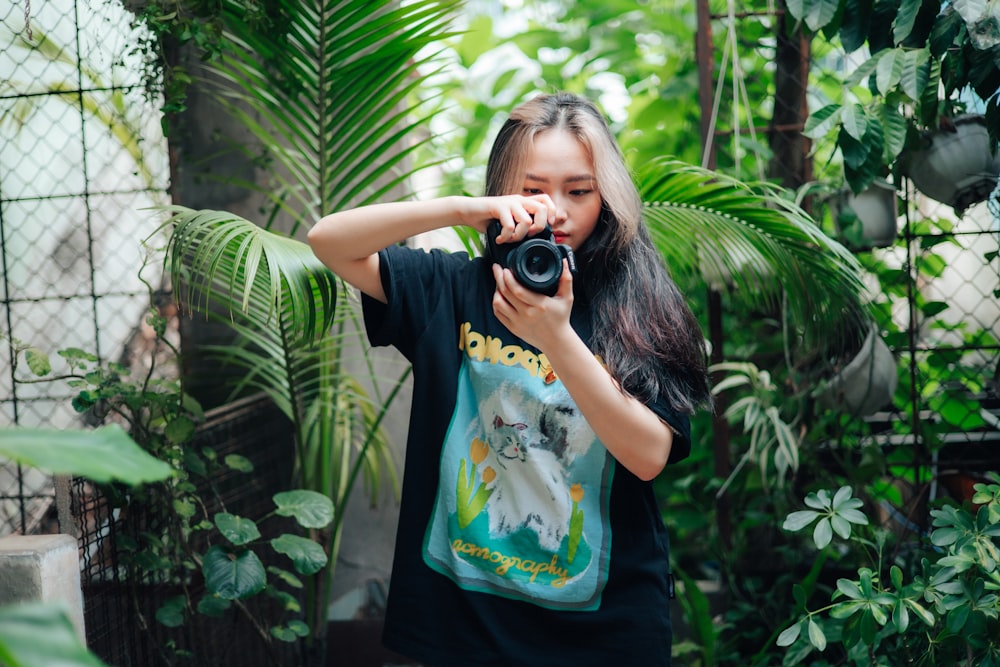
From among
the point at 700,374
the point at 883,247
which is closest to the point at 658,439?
the point at 700,374

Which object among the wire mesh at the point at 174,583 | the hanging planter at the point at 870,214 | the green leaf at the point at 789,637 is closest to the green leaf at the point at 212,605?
the wire mesh at the point at 174,583

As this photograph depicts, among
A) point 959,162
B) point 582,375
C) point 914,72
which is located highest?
point 914,72

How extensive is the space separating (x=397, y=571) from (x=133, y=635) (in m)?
0.64

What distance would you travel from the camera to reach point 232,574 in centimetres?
145

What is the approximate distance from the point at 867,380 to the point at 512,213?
4.07ft

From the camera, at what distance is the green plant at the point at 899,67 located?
58.9 inches

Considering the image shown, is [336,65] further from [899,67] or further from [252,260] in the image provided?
[899,67]

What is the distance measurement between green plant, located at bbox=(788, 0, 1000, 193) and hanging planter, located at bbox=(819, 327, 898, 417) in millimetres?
431

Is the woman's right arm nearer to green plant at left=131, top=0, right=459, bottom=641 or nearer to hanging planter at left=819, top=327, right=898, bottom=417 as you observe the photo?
green plant at left=131, top=0, right=459, bottom=641

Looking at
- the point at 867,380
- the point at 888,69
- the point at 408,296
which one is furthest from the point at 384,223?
the point at 867,380

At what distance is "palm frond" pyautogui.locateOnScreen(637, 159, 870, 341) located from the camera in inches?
68.2

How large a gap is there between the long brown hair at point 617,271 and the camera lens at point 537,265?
17 centimetres

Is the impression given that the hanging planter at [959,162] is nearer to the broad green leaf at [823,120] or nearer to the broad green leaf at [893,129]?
the broad green leaf at [893,129]

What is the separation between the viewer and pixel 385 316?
1127 millimetres
